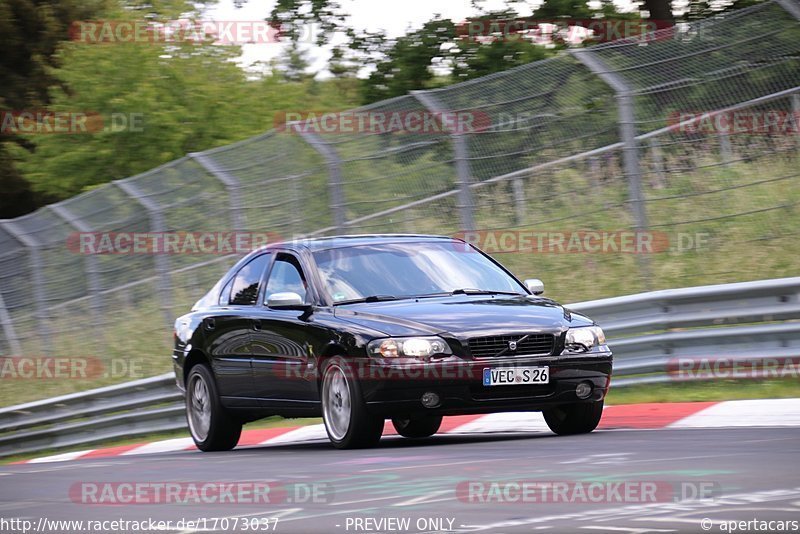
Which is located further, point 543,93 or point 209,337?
point 543,93

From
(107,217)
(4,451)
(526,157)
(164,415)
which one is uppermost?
(526,157)

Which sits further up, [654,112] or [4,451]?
[654,112]

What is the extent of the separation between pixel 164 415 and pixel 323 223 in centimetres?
265

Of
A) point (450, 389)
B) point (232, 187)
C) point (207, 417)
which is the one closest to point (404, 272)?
point (450, 389)

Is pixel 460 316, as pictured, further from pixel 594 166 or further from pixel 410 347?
pixel 594 166

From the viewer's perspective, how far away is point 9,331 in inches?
933

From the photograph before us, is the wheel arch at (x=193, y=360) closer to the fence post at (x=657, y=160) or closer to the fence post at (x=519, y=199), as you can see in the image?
the fence post at (x=519, y=199)

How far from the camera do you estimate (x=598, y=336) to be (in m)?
9.54

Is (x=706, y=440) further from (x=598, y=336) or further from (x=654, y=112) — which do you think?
(x=654, y=112)

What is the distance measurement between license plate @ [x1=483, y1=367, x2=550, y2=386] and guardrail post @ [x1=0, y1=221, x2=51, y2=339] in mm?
14104

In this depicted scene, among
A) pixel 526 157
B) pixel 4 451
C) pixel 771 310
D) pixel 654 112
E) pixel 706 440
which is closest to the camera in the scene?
pixel 706 440

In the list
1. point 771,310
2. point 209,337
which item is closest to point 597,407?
point 771,310

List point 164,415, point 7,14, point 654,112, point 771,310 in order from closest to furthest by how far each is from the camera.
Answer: point 771,310 < point 654,112 < point 164,415 < point 7,14

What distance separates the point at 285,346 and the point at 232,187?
710 centimetres
